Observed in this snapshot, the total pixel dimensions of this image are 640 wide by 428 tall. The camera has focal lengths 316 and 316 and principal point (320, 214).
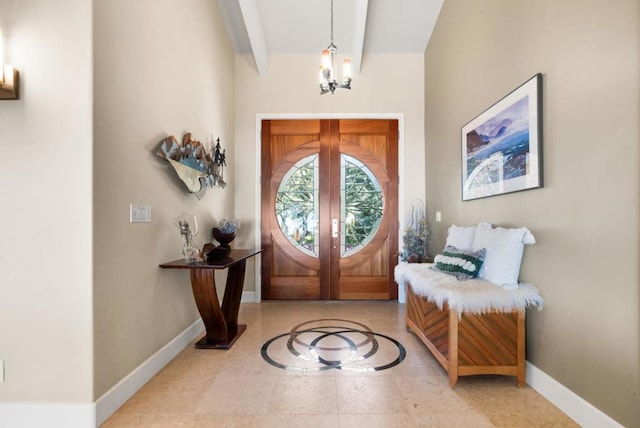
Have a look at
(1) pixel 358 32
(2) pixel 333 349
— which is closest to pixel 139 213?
(2) pixel 333 349

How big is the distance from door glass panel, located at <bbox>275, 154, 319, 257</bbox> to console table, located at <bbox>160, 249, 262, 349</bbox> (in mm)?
1455

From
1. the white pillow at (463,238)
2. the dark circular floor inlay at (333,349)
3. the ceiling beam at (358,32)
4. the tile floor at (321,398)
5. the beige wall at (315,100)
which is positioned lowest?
the dark circular floor inlay at (333,349)

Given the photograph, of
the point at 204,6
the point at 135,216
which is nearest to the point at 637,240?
the point at 135,216

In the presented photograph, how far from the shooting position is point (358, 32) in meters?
4.07

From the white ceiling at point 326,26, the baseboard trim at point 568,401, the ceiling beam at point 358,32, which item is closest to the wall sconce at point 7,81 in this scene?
the white ceiling at point 326,26

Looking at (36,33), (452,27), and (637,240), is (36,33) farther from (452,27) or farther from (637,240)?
(452,27)

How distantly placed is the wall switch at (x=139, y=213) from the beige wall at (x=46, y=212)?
1.24 feet

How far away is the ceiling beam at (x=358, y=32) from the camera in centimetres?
376

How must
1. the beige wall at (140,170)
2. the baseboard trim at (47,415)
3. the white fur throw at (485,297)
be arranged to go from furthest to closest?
the white fur throw at (485,297) → the beige wall at (140,170) → the baseboard trim at (47,415)

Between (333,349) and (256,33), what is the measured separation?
391cm

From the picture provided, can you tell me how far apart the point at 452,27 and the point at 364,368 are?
3.80m

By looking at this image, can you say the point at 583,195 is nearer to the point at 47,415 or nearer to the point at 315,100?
the point at 47,415

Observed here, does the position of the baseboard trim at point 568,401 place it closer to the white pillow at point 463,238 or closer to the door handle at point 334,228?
the white pillow at point 463,238

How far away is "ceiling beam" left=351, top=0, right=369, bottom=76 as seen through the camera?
376 centimetres
